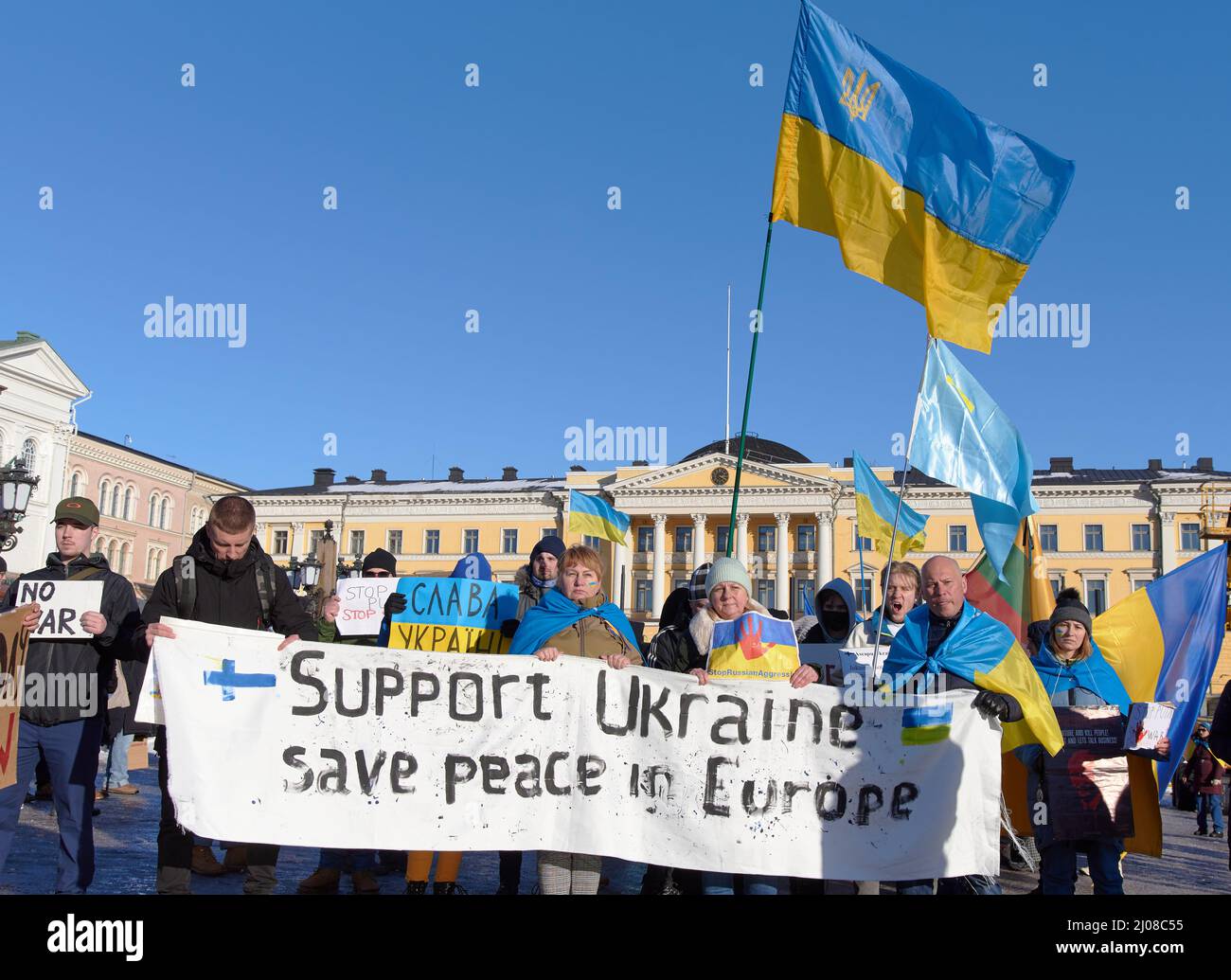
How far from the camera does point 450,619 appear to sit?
21.0 feet

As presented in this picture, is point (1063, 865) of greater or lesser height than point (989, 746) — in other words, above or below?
below

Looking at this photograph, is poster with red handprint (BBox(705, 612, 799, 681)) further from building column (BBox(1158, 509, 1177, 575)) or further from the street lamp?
building column (BBox(1158, 509, 1177, 575))

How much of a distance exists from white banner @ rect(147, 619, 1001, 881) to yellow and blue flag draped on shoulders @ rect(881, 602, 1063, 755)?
0.23 m

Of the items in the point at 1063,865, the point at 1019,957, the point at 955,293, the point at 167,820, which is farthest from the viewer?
the point at 955,293

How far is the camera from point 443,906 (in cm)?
400

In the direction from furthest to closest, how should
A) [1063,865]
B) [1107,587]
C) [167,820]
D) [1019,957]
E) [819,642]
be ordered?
[1107,587], [819,642], [1063,865], [167,820], [1019,957]

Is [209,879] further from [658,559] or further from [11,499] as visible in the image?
[658,559]

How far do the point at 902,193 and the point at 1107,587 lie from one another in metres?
63.7

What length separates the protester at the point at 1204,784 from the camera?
12375 mm

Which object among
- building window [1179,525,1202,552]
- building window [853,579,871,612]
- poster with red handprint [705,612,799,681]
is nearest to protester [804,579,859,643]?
poster with red handprint [705,612,799,681]

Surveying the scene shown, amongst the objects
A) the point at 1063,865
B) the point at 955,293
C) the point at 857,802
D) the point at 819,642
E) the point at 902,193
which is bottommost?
the point at 1063,865

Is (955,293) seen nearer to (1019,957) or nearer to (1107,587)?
(1019,957)

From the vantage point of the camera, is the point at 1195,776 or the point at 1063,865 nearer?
the point at 1063,865

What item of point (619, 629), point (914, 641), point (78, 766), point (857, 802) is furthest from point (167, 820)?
point (914, 641)
